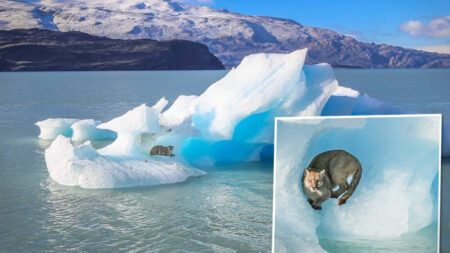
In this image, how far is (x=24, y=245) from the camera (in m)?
5.12

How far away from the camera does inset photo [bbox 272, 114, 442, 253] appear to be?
2904 millimetres

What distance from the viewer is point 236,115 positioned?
8203 millimetres

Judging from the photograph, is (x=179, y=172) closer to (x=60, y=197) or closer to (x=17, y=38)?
(x=60, y=197)

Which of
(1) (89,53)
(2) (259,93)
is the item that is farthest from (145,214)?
(1) (89,53)

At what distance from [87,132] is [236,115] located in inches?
191

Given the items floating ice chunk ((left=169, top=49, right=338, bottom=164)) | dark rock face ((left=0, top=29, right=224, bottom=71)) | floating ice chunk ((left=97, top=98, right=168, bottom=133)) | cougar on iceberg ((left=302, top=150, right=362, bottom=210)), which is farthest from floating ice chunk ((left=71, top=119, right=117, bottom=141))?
dark rock face ((left=0, top=29, right=224, bottom=71))

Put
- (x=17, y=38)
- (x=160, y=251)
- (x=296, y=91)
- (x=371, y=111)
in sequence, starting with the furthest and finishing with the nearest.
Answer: (x=17, y=38) → (x=371, y=111) → (x=296, y=91) → (x=160, y=251)

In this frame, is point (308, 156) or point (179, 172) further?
point (179, 172)

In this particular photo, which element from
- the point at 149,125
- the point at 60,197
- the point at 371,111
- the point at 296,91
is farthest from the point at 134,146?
the point at 371,111

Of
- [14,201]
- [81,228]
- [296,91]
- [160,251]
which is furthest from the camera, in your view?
[296,91]

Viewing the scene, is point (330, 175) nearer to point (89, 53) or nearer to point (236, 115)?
point (236, 115)

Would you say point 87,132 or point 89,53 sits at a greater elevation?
point 89,53

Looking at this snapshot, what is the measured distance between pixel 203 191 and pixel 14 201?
237cm

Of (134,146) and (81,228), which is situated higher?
(134,146)
